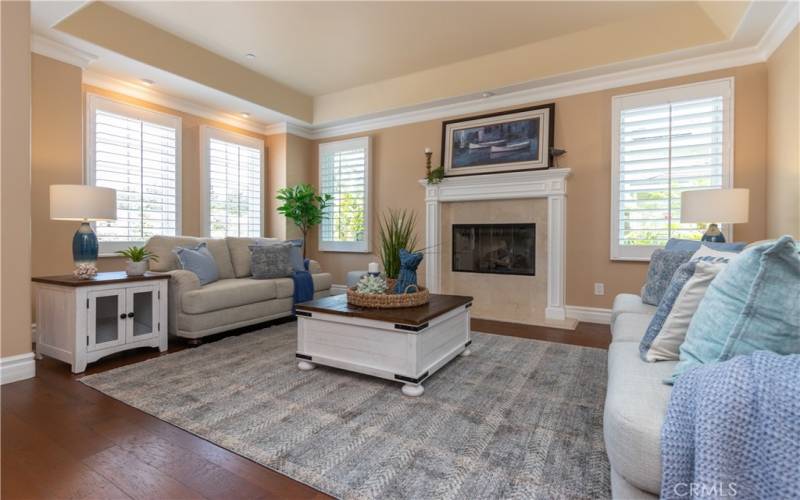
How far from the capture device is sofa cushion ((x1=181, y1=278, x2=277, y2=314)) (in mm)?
3314

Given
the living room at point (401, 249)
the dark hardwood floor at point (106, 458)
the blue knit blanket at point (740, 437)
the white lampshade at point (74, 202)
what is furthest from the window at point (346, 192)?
the blue knit blanket at point (740, 437)

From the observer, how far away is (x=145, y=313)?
3.14 meters

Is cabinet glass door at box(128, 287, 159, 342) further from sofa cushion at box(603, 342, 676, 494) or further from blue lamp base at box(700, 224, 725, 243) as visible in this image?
blue lamp base at box(700, 224, 725, 243)

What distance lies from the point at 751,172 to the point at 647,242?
1026 millimetres

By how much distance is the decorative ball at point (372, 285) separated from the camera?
2770 millimetres

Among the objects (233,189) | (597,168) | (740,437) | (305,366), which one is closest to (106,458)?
(305,366)

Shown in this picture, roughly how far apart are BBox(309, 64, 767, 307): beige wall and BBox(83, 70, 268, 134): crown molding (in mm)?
2446

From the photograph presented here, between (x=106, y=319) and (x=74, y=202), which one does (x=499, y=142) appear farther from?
(x=106, y=319)

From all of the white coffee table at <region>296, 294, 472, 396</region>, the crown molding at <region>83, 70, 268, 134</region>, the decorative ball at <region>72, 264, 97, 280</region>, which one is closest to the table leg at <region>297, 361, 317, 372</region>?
the white coffee table at <region>296, 294, 472, 396</region>

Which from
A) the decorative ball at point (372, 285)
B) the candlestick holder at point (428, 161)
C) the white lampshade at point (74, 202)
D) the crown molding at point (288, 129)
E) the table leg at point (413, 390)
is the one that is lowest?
the table leg at point (413, 390)

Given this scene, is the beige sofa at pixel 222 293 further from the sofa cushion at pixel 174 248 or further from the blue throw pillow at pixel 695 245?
the blue throw pillow at pixel 695 245

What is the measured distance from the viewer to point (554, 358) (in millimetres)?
2979

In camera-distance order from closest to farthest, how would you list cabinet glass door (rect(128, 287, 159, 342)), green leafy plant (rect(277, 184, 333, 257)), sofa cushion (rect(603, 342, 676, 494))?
1. sofa cushion (rect(603, 342, 676, 494))
2. cabinet glass door (rect(128, 287, 159, 342))
3. green leafy plant (rect(277, 184, 333, 257))

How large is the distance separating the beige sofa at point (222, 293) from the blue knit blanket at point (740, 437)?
11.2 ft
